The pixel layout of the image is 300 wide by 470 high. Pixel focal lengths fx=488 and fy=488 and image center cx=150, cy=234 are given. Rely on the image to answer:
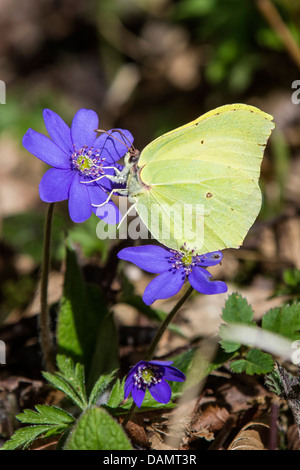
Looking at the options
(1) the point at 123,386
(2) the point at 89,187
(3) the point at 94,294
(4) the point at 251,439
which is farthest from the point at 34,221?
(4) the point at 251,439

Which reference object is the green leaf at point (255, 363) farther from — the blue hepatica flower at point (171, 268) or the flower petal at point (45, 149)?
the flower petal at point (45, 149)

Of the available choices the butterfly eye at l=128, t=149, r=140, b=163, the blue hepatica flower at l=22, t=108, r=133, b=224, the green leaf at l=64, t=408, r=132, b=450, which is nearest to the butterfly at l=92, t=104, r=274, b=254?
the butterfly eye at l=128, t=149, r=140, b=163

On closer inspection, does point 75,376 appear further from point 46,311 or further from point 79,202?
point 79,202

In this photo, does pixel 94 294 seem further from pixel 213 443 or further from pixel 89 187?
pixel 213 443

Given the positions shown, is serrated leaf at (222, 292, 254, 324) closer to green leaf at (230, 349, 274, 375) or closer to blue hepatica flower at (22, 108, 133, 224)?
green leaf at (230, 349, 274, 375)

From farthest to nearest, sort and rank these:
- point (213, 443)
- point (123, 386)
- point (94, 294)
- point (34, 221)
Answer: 1. point (34, 221)
2. point (94, 294)
3. point (213, 443)
4. point (123, 386)

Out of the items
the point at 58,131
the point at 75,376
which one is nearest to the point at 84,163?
the point at 58,131

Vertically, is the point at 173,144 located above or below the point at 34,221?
above

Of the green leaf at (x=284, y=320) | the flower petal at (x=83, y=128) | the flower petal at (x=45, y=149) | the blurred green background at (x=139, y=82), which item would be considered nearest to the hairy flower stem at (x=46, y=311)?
the flower petal at (x=45, y=149)
